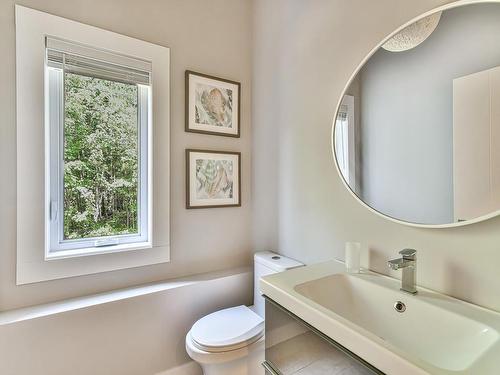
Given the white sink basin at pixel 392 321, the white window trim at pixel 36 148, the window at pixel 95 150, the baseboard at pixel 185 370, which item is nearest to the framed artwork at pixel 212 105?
the window at pixel 95 150

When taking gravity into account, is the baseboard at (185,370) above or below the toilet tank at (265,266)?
below

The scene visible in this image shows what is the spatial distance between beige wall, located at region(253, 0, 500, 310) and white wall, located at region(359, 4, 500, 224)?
0.32 ft

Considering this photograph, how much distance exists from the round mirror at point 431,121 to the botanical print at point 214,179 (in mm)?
879

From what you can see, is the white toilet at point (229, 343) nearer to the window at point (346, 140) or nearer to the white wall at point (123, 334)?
the white wall at point (123, 334)

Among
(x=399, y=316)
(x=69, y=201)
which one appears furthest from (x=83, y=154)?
(x=399, y=316)

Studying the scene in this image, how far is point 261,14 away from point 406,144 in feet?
4.84

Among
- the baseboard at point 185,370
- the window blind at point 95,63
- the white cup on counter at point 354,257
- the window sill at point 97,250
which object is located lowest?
the baseboard at point 185,370

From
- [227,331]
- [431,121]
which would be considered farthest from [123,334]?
[431,121]

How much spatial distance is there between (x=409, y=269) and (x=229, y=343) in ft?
2.83

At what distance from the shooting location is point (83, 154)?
1.50 m

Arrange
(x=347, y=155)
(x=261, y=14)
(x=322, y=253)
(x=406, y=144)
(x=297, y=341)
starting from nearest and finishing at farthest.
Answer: (x=297, y=341), (x=406, y=144), (x=347, y=155), (x=322, y=253), (x=261, y=14)

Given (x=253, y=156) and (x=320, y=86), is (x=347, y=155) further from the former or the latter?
(x=253, y=156)

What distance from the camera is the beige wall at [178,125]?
4.13 ft

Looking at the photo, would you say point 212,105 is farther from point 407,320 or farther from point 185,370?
point 185,370
